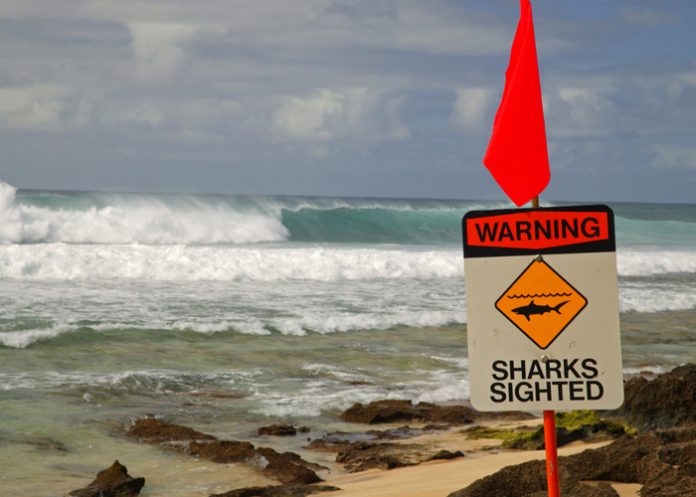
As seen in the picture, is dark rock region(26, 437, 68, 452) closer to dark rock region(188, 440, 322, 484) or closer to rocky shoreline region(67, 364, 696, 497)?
rocky shoreline region(67, 364, 696, 497)

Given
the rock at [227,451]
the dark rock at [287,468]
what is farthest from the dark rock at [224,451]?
the dark rock at [287,468]

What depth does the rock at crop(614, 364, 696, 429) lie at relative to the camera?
295 inches

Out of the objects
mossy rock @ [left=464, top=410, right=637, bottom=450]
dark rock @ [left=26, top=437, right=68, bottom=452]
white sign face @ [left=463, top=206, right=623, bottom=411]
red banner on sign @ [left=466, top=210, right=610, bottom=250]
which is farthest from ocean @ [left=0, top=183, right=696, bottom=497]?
red banner on sign @ [left=466, top=210, right=610, bottom=250]

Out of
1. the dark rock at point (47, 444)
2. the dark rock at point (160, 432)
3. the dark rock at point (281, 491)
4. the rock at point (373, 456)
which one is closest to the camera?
the dark rock at point (281, 491)

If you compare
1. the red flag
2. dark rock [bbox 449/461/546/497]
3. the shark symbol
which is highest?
the red flag

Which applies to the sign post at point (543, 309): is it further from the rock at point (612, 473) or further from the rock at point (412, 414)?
the rock at point (412, 414)

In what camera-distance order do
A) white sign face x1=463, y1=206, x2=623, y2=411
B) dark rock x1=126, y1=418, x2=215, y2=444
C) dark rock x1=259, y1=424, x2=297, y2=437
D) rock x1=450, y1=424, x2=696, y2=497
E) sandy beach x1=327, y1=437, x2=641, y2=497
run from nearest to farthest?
white sign face x1=463, y1=206, x2=623, y2=411 → rock x1=450, y1=424, x2=696, y2=497 → sandy beach x1=327, y1=437, x2=641, y2=497 → dark rock x1=126, y1=418, x2=215, y2=444 → dark rock x1=259, y1=424, x2=297, y2=437

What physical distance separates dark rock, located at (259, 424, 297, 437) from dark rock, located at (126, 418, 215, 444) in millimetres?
576

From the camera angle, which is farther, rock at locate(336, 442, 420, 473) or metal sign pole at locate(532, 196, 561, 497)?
rock at locate(336, 442, 420, 473)

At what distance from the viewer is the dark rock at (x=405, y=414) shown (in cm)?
1041

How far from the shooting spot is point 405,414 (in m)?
10.6

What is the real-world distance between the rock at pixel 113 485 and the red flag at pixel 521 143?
204 inches

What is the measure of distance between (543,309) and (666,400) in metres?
5.02

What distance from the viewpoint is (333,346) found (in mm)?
15328
